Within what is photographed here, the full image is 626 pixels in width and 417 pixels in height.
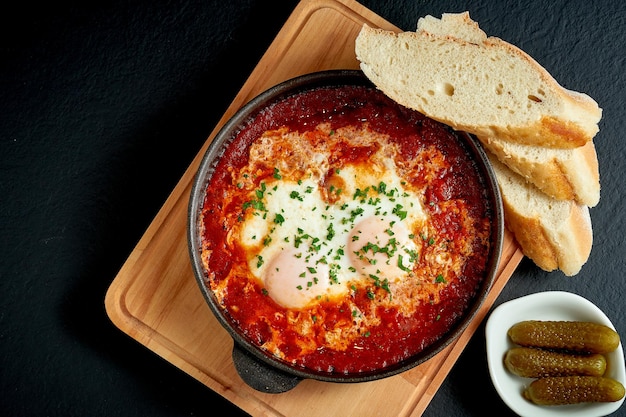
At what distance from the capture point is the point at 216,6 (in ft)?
13.5

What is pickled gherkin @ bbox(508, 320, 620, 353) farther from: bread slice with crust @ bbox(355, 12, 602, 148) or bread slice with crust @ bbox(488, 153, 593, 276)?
bread slice with crust @ bbox(355, 12, 602, 148)

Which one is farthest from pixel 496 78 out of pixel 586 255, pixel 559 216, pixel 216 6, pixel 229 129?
pixel 216 6

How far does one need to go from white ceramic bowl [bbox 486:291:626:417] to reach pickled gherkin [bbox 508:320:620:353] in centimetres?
9

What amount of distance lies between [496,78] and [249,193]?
1350 mm

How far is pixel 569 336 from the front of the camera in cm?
371

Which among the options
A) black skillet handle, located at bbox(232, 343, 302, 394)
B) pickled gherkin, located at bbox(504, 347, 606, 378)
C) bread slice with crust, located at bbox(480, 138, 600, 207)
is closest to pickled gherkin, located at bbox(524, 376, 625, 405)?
pickled gherkin, located at bbox(504, 347, 606, 378)

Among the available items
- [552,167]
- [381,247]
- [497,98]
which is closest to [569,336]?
[552,167]

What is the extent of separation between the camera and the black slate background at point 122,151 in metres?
4.05

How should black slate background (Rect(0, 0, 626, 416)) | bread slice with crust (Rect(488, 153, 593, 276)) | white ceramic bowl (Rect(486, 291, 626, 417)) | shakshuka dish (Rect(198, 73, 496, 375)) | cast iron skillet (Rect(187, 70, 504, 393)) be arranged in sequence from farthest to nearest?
black slate background (Rect(0, 0, 626, 416)) < white ceramic bowl (Rect(486, 291, 626, 417)) < bread slice with crust (Rect(488, 153, 593, 276)) < shakshuka dish (Rect(198, 73, 496, 375)) < cast iron skillet (Rect(187, 70, 504, 393))

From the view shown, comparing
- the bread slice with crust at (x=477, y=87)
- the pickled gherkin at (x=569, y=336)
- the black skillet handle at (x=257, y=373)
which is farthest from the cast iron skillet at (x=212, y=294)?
the pickled gherkin at (x=569, y=336)

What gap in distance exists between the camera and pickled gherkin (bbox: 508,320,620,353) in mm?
3678

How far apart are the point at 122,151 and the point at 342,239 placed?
146 centimetres

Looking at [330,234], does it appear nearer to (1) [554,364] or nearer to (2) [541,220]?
(2) [541,220]

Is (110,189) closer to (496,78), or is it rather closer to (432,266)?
(432,266)
